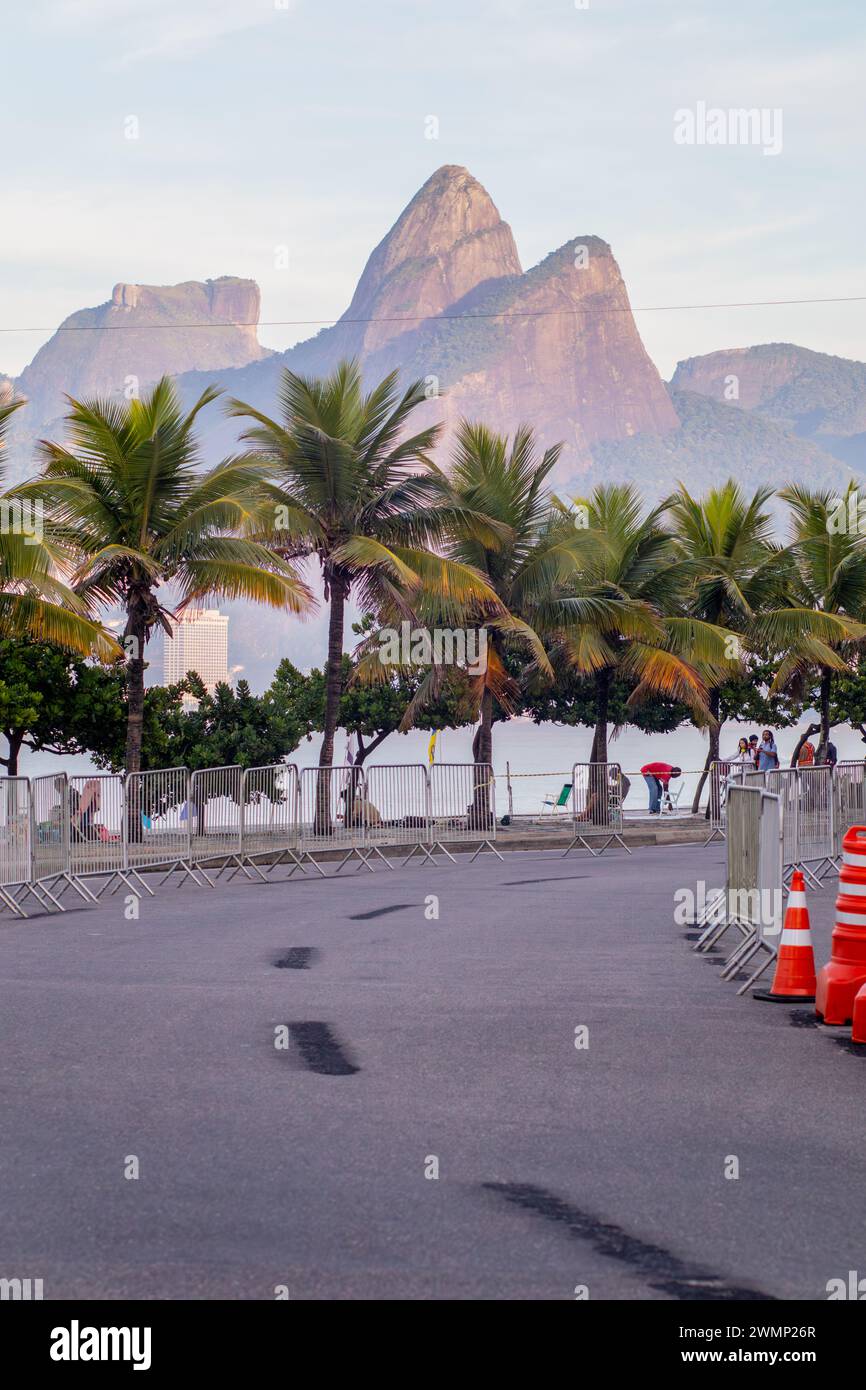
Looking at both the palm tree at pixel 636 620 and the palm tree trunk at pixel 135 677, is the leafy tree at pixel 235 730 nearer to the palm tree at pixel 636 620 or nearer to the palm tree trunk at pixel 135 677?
the palm tree trunk at pixel 135 677

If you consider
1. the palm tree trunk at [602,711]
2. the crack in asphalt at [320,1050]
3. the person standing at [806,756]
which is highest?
the palm tree trunk at [602,711]

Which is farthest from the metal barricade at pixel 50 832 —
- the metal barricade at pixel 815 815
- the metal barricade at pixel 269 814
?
the metal barricade at pixel 815 815

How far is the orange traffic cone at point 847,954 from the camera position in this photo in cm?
996

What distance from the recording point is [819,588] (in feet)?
139

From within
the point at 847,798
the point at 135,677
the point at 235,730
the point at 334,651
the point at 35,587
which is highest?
the point at 35,587

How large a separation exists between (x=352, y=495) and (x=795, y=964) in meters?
20.8

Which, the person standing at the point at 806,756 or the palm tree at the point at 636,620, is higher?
the palm tree at the point at 636,620

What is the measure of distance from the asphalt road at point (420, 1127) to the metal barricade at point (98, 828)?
5.85 meters

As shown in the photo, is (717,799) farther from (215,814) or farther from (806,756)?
(215,814)

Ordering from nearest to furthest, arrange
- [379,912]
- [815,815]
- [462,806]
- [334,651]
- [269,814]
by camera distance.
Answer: [379,912]
[815,815]
[269,814]
[462,806]
[334,651]

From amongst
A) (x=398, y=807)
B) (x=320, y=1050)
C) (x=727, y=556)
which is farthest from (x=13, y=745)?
(x=320, y=1050)

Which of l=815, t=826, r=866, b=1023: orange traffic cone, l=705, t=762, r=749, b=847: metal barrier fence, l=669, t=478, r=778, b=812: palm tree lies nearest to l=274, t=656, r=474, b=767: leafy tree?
l=705, t=762, r=749, b=847: metal barrier fence

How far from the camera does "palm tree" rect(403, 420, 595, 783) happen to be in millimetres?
34000
